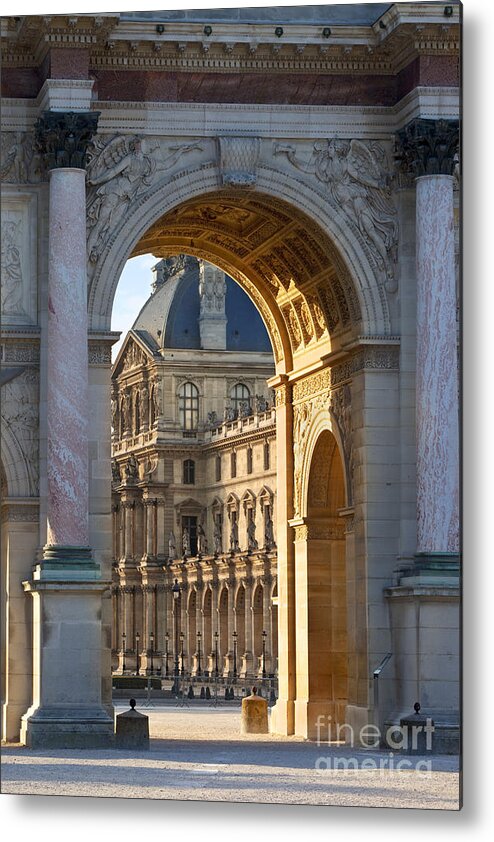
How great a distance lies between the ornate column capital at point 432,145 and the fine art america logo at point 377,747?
9623mm

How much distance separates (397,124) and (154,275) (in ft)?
413

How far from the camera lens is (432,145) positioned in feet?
135

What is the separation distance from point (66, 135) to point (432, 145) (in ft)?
20.9

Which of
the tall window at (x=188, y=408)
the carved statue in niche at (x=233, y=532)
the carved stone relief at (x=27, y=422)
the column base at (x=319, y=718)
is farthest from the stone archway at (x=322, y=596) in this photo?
the tall window at (x=188, y=408)

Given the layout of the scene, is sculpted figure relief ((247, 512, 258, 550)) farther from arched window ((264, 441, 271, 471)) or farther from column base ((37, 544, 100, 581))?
column base ((37, 544, 100, 581))

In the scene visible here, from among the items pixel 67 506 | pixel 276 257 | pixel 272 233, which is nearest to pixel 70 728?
pixel 67 506

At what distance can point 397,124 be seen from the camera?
139 feet

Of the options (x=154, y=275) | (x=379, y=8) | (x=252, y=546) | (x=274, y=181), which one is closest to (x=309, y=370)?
(x=274, y=181)

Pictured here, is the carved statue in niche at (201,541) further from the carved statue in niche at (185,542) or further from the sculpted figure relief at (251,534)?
the sculpted figure relief at (251,534)

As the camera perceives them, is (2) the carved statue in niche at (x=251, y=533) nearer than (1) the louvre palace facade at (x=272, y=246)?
No

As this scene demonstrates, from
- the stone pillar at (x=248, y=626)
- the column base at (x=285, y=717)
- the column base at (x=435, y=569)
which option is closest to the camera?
the column base at (x=435, y=569)

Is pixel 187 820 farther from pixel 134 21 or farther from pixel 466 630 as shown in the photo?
pixel 134 21

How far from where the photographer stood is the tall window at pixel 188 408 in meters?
156

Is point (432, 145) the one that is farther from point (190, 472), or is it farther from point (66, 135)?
point (190, 472)
